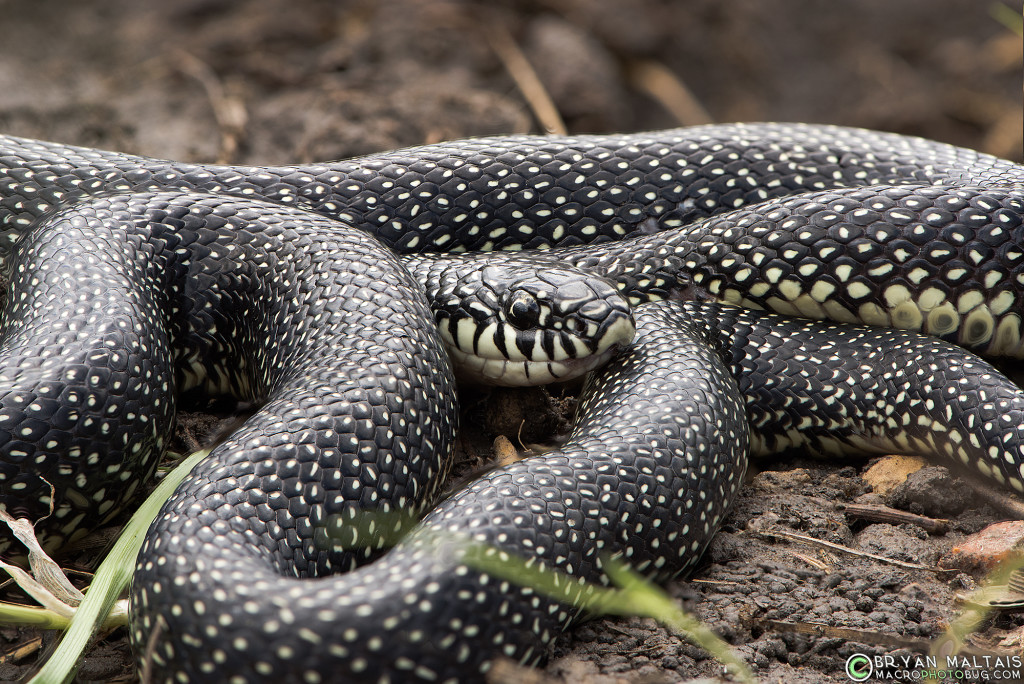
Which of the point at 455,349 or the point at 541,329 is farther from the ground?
the point at 541,329

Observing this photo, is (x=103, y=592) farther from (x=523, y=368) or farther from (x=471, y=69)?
(x=471, y=69)

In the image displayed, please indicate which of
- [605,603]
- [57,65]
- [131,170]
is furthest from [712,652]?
[57,65]

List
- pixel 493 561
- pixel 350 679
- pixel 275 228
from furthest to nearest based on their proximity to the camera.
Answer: pixel 275 228 < pixel 493 561 < pixel 350 679

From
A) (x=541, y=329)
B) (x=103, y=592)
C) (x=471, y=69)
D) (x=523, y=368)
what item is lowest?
(x=103, y=592)

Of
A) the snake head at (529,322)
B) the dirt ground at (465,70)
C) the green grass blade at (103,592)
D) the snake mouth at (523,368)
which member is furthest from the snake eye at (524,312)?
the dirt ground at (465,70)

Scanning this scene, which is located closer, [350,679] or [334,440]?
[350,679]

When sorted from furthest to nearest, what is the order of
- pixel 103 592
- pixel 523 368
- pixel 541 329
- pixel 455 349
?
pixel 455 349 → pixel 523 368 → pixel 541 329 → pixel 103 592

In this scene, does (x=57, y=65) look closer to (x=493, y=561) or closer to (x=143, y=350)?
(x=143, y=350)

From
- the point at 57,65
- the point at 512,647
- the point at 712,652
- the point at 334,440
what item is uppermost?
the point at 57,65

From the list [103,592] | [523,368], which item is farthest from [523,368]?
[103,592]
